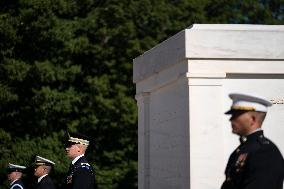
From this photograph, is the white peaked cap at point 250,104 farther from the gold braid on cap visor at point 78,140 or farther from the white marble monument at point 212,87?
the white marble monument at point 212,87

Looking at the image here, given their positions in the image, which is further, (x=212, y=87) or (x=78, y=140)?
(x=212, y=87)

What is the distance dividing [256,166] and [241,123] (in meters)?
0.33

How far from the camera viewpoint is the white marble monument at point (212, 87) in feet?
27.4

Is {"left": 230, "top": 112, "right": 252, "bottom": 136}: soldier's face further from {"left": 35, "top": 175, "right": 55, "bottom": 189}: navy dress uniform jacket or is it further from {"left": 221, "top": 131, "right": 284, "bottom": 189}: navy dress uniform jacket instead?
{"left": 35, "top": 175, "right": 55, "bottom": 189}: navy dress uniform jacket

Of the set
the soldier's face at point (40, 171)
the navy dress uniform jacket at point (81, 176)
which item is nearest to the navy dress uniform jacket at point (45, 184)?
the soldier's face at point (40, 171)

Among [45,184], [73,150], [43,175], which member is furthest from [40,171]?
[73,150]

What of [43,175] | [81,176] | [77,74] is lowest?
[81,176]

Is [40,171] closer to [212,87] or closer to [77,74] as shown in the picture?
[212,87]

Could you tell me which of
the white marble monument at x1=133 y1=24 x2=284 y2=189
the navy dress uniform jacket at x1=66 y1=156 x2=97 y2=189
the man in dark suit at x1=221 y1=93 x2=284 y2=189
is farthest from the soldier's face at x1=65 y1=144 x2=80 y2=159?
the man in dark suit at x1=221 y1=93 x2=284 y2=189

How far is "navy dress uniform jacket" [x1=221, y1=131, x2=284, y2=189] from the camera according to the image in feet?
12.8

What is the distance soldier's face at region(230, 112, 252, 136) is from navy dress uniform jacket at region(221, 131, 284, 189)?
50 millimetres

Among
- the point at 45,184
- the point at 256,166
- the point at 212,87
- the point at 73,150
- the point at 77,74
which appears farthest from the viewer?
the point at 77,74

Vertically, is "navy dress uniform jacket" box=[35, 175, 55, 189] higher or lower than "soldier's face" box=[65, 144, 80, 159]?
lower

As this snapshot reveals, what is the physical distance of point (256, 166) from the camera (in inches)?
155
